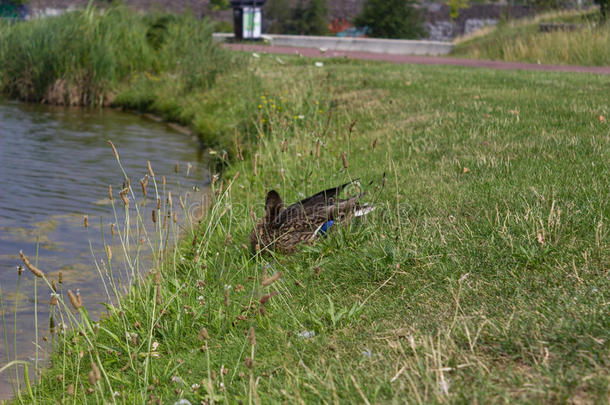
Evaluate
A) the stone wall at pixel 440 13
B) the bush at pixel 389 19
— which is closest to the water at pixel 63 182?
the bush at pixel 389 19

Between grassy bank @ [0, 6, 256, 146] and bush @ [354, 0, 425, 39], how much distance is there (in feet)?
51.1

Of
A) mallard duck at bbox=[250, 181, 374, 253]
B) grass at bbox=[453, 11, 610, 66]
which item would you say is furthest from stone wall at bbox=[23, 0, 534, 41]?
mallard duck at bbox=[250, 181, 374, 253]

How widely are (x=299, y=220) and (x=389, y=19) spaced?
2849 cm

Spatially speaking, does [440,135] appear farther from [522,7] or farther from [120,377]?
[522,7]

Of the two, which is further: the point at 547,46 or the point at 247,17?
the point at 247,17

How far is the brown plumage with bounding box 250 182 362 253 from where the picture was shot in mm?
5395

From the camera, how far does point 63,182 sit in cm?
998

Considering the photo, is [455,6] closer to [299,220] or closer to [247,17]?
[247,17]

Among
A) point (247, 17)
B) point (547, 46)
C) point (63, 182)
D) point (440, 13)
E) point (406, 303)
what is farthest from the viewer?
point (440, 13)

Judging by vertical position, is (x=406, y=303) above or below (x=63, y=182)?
above

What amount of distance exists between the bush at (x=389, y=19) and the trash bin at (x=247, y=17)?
6.20 metres

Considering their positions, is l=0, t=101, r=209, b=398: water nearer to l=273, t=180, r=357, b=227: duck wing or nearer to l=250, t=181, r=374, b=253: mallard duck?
l=250, t=181, r=374, b=253: mallard duck

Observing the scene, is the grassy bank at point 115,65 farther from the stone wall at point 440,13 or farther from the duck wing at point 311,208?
the stone wall at point 440,13

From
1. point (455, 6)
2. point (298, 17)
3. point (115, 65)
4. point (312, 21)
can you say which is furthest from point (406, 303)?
point (455, 6)
